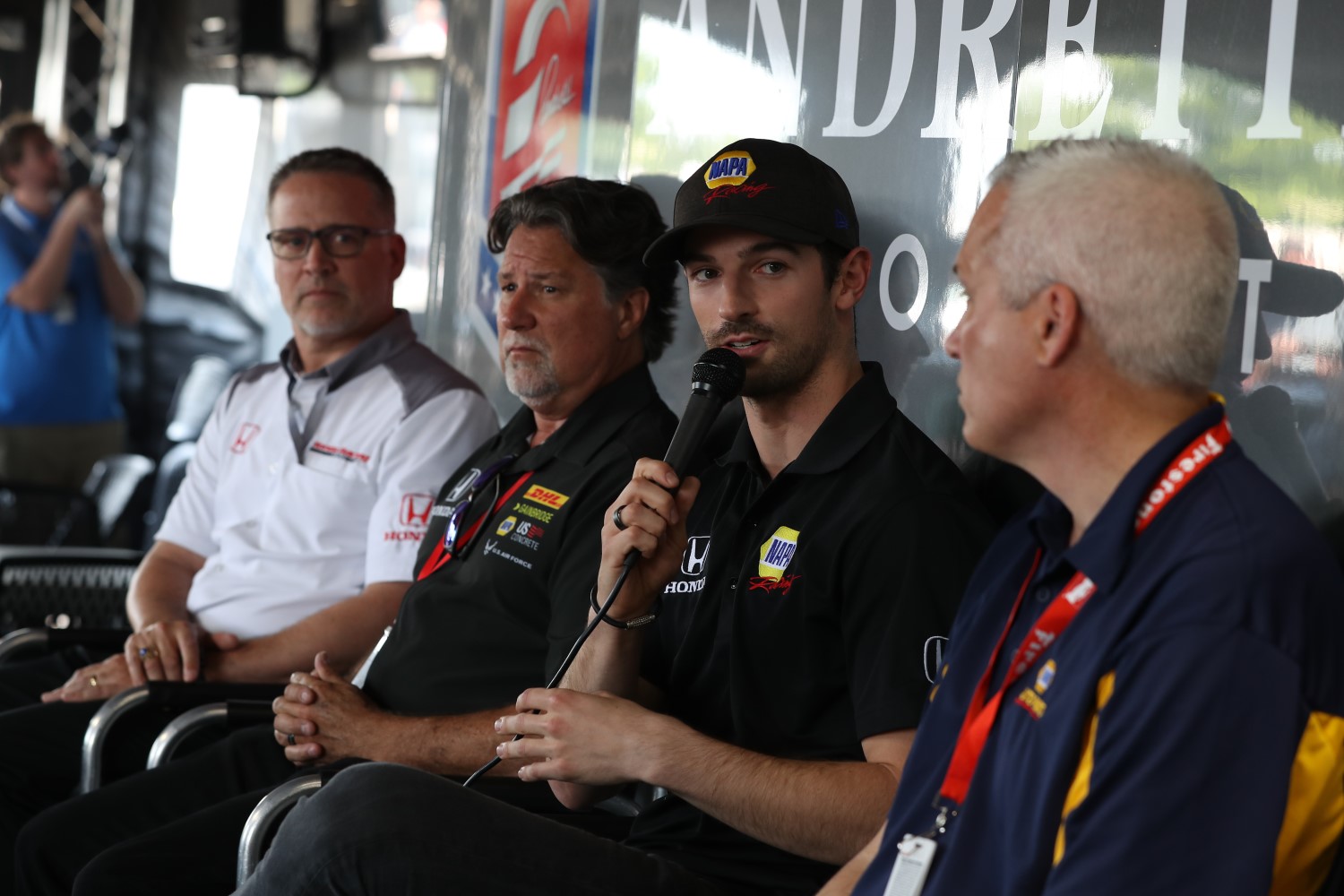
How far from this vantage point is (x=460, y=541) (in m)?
2.41

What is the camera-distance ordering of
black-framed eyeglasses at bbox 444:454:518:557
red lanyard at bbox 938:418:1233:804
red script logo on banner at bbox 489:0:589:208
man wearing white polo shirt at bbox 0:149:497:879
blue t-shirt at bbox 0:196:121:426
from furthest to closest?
blue t-shirt at bbox 0:196:121:426, red script logo on banner at bbox 489:0:589:208, man wearing white polo shirt at bbox 0:149:497:879, black-framed eyeglasses at bbox 444:454:518:557, red lanyard at bbox 938:418:1233:804

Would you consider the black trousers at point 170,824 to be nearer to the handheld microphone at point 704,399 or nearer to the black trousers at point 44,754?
the black trousers at point 44,754

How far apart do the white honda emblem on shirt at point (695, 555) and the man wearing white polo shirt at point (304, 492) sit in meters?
0.87

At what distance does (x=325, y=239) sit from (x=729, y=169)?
1.42 metres

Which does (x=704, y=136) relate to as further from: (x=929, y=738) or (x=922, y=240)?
(x=929, y=738)

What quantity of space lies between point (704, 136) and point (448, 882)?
1.61 m

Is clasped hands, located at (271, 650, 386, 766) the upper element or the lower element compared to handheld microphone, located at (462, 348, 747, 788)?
lower

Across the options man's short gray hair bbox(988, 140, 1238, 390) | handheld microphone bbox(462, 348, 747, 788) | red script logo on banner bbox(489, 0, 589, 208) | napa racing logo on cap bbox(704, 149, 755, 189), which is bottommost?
handheld microphone bbox(462, 348, 747, 788)

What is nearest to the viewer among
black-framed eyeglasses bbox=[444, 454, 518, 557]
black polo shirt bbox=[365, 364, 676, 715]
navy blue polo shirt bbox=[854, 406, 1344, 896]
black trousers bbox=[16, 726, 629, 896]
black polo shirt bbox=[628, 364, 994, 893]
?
navy blue polo shirt bbox=[854, 406, 1344, 896]

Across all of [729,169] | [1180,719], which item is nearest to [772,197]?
[729,169]

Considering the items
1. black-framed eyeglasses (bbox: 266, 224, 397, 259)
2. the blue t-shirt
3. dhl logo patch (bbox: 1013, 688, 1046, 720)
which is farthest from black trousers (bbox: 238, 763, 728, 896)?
the blue t-shirt

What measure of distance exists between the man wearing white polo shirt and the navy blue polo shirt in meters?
1.75

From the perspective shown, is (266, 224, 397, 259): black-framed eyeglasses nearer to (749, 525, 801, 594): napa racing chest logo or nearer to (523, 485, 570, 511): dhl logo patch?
(523, 485, 570, 511): dhl logo patch

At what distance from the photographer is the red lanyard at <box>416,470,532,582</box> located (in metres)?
2.38
